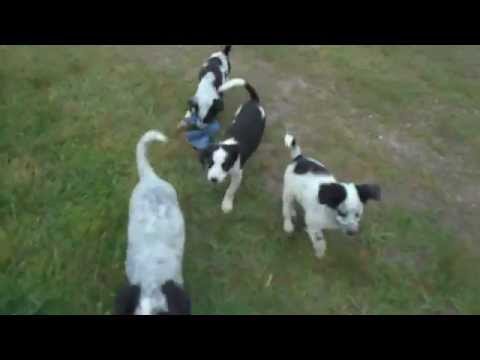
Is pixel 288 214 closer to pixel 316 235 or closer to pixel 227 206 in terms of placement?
pixel 316 235

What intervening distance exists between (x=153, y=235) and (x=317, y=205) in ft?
4.86

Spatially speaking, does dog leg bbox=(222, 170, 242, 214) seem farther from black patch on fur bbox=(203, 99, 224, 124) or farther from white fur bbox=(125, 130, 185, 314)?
black patch on fur bbox=(203, 99, 224, 124)

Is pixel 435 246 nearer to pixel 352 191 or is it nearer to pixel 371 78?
pixel 352 191

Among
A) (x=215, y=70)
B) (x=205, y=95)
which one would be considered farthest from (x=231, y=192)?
(x=215, y=70)

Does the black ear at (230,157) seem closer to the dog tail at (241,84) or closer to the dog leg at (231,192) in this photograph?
the dog leg at (231,192)

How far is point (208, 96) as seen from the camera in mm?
6305

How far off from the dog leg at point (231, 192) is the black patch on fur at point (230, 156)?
0.26 meters

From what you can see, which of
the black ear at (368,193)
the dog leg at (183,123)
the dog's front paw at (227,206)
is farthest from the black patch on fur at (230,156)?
the dog leg at (183,123)

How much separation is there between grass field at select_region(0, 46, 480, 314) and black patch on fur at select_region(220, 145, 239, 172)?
573 millimetres

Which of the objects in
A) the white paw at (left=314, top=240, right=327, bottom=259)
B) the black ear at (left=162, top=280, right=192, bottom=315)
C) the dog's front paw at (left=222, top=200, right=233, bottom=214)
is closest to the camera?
the black ear at (left=162, top=280, right=192, bottom=315)

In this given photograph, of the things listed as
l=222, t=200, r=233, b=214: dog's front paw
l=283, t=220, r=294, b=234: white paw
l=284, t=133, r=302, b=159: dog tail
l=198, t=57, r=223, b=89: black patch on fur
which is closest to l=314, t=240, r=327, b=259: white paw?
l=283, t=220, r=294, b=234: white paw

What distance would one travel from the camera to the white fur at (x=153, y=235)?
151 inches

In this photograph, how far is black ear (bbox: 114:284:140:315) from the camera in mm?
3512
